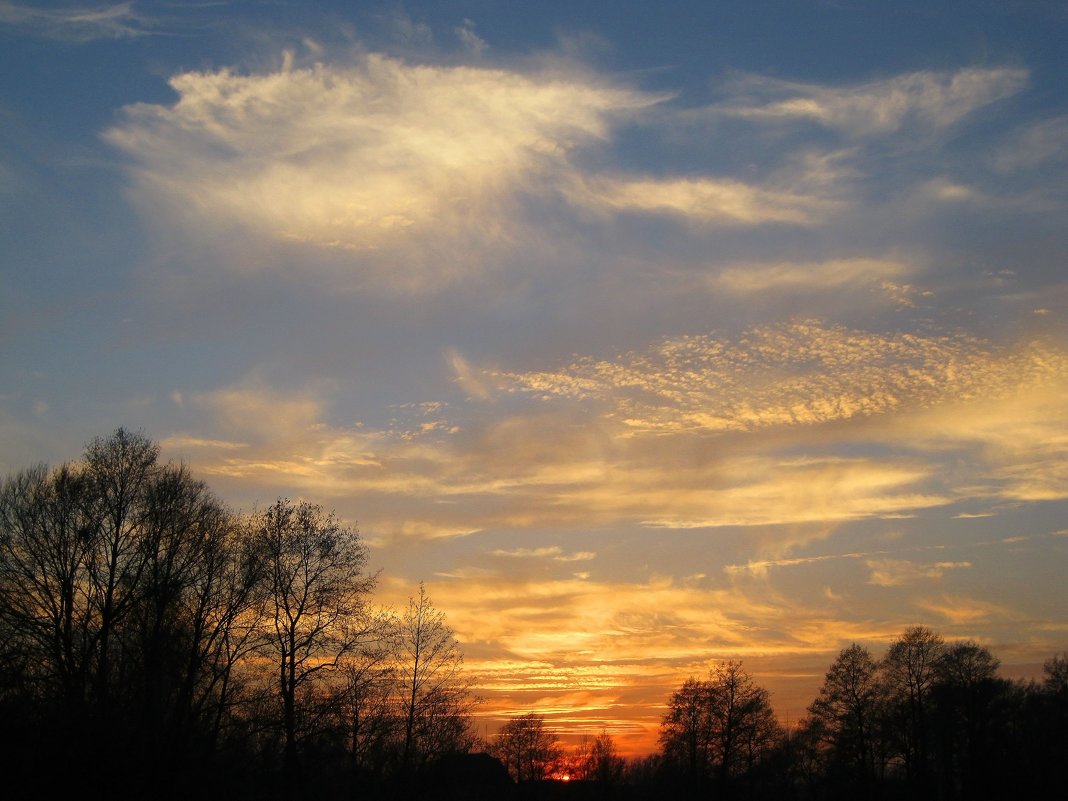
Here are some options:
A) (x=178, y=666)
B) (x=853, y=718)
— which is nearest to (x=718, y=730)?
(x=853, y=718)

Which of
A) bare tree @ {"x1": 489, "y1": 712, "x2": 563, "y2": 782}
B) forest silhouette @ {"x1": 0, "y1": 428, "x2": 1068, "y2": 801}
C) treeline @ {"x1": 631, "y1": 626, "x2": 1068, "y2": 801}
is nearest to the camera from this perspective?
forest silhouette @ {"x1": 0, "y1": 428, "x2": 1068, "y2": 801}

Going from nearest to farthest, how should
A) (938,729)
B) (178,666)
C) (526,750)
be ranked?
(178,666) < (938,729) < (526,750)

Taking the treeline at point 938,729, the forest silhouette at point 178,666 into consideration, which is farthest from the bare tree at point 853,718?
the forest silhouette at point 178,666

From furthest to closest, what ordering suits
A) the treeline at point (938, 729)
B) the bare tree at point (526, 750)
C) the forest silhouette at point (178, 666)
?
the bare tree at point (526, 750), the treeline at point (938, 729), the forest silhouette at point (178, 666)

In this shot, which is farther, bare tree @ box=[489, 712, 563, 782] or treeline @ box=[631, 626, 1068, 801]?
bare tree @ box=[489, 712, 563, 782]

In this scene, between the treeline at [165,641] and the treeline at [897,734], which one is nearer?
the treeline at [165,641]

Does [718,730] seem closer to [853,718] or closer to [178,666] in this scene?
[853,718]

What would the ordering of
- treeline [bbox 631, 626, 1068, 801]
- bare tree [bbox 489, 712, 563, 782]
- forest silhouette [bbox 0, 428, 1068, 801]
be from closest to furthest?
forest silhouette [bbox 0, 428, 1068, 801] → treeline [bbox 631, 626, 1068, 801] → bare tree [bbox 489, 712, 563, 782]

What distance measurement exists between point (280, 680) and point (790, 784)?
71.0 metres

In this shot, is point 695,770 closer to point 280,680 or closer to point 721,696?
point 721,696

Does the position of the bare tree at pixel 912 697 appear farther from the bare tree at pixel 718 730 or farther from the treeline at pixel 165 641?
the treeline at pixel 165 641

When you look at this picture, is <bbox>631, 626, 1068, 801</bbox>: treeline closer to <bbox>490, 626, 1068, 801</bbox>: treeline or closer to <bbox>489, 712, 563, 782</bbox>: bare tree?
<bbox>490, 626, 1068, 801</bbox>: treeline

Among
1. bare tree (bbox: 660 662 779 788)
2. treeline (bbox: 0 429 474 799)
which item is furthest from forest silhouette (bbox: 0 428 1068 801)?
bare tree (bbox: 660 662 779 788)

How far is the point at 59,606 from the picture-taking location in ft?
126
